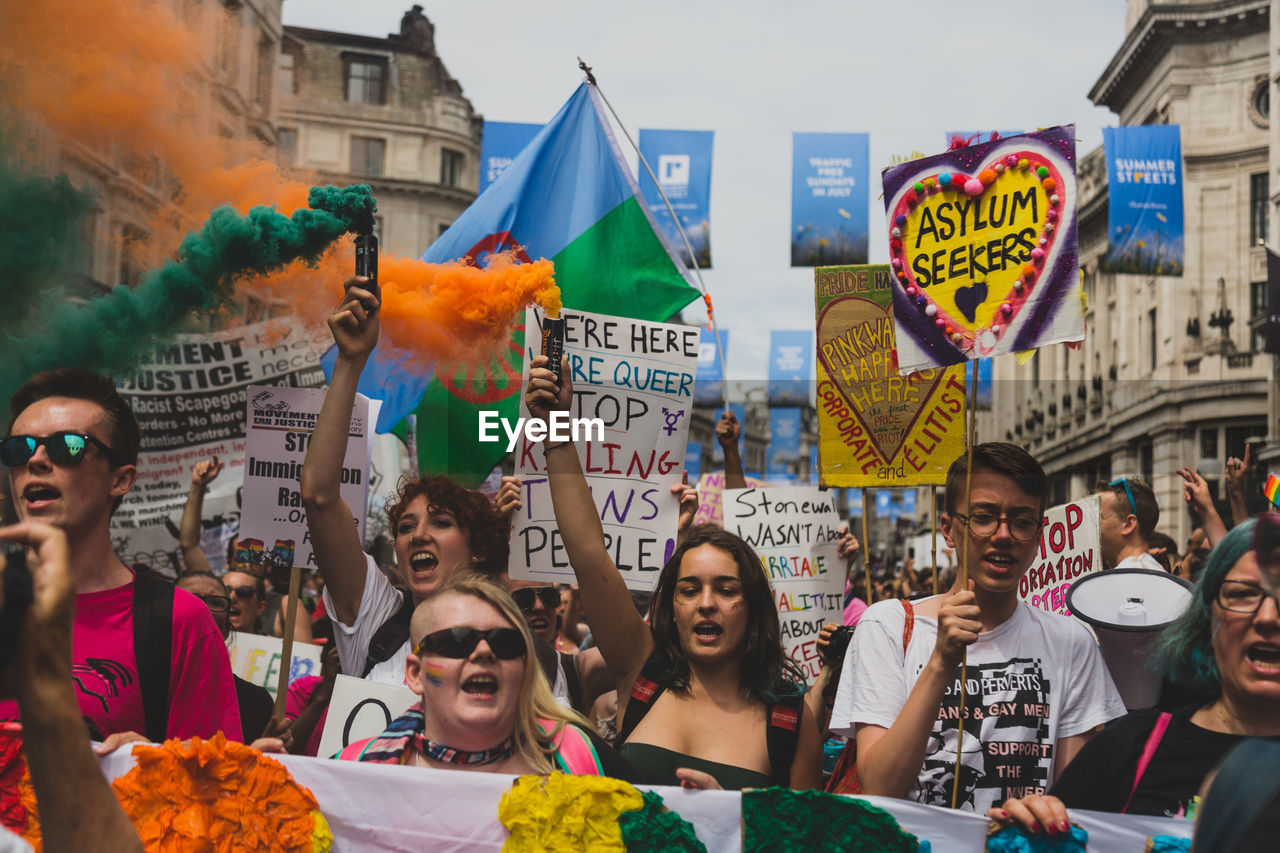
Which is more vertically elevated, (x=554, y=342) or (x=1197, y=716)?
(x=554, y=342)

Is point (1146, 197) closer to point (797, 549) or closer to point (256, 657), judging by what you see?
point (797, 549)

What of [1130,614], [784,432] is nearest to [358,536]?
[1130,614]

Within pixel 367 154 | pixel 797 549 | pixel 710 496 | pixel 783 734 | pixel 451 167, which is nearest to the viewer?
pixel 783 734

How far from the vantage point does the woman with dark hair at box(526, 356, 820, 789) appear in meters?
3.32

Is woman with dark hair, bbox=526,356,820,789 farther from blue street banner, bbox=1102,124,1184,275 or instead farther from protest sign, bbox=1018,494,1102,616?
blue street banner, bbox=1102,124,1184,275

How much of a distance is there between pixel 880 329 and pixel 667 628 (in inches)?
93.0

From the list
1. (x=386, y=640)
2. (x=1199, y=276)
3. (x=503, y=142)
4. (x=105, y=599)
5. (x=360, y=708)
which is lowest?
(x=360, y=708)

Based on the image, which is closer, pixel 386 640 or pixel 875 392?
pixel 386 640

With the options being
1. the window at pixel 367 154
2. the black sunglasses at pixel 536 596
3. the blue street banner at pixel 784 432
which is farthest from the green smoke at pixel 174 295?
the window at pixel 367 154

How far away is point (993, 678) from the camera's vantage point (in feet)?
10.7

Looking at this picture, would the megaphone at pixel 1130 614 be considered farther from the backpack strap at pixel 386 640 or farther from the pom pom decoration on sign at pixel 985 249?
the backpack strap at pixel 386 640

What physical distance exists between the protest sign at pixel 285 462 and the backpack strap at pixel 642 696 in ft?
4.45

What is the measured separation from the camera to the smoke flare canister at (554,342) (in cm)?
406

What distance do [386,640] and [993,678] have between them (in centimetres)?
193
